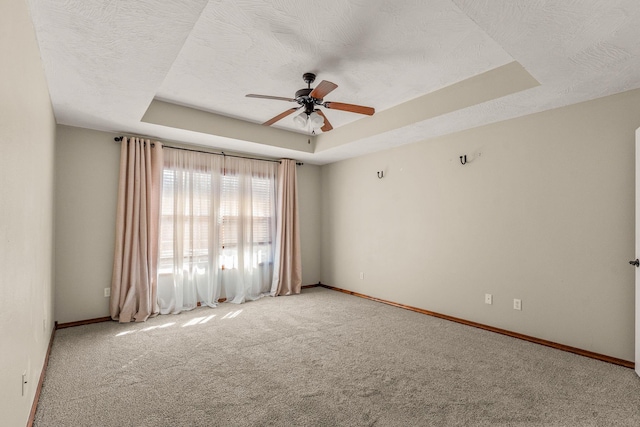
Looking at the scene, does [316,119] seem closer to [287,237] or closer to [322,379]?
[322,379]

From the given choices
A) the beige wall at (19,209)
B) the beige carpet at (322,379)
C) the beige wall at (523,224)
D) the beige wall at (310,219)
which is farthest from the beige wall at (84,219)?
the beige wall at (523,224)

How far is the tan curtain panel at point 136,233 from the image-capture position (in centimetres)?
398

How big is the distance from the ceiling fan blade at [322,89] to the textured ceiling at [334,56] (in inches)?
11.6

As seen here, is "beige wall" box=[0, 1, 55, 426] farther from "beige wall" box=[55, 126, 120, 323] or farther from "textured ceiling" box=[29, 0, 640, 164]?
"beige wall" box=[55, 126, 120, 323]

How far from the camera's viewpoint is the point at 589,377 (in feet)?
8.31

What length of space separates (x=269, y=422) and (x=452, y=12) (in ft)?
9.40

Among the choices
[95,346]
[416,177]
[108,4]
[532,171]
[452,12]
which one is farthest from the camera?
[416,177]

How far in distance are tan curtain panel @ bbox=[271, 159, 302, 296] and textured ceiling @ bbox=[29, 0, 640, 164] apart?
1.68 m

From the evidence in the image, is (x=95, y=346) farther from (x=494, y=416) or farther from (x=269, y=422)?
(x=494, y=416)

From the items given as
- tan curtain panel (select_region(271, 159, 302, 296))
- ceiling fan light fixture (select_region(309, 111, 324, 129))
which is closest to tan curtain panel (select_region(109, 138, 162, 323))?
tan curtain panel (select_region(271, 159, 302, 296))

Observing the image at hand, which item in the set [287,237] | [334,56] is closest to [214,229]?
[287,237]

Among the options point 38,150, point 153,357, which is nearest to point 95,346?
point 153,357

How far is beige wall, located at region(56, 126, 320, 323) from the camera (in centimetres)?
376

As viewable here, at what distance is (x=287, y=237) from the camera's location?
218 inches
